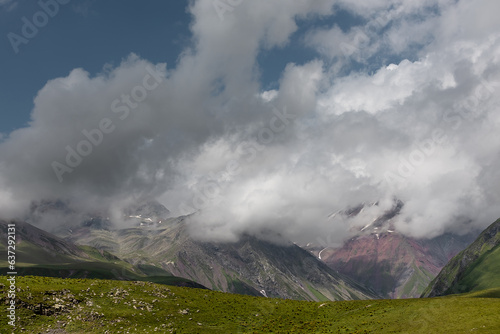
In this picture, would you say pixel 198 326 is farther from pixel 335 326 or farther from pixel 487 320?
pixel 487 320

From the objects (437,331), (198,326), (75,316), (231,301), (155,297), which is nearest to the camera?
(437,331)

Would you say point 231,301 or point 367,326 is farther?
point 231,301

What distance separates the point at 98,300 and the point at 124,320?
8453 millimetres

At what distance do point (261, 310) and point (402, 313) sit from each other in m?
28.5

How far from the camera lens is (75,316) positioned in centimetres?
5888

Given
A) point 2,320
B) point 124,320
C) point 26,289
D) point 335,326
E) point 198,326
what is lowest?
point 335,326

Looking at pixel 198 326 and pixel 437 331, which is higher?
pixel 198 326

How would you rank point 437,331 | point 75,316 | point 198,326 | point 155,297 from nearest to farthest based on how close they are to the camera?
point 437,331 → point 75,316 → point 198,326 → point 155,297

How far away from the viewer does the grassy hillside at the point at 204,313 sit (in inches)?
2205

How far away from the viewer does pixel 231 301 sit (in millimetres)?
77875

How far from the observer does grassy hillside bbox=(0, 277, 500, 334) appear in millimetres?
56000

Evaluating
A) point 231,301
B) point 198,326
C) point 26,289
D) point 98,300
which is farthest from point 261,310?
point 26,289

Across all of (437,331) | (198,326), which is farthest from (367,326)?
(198,326)

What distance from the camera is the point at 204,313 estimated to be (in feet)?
227
